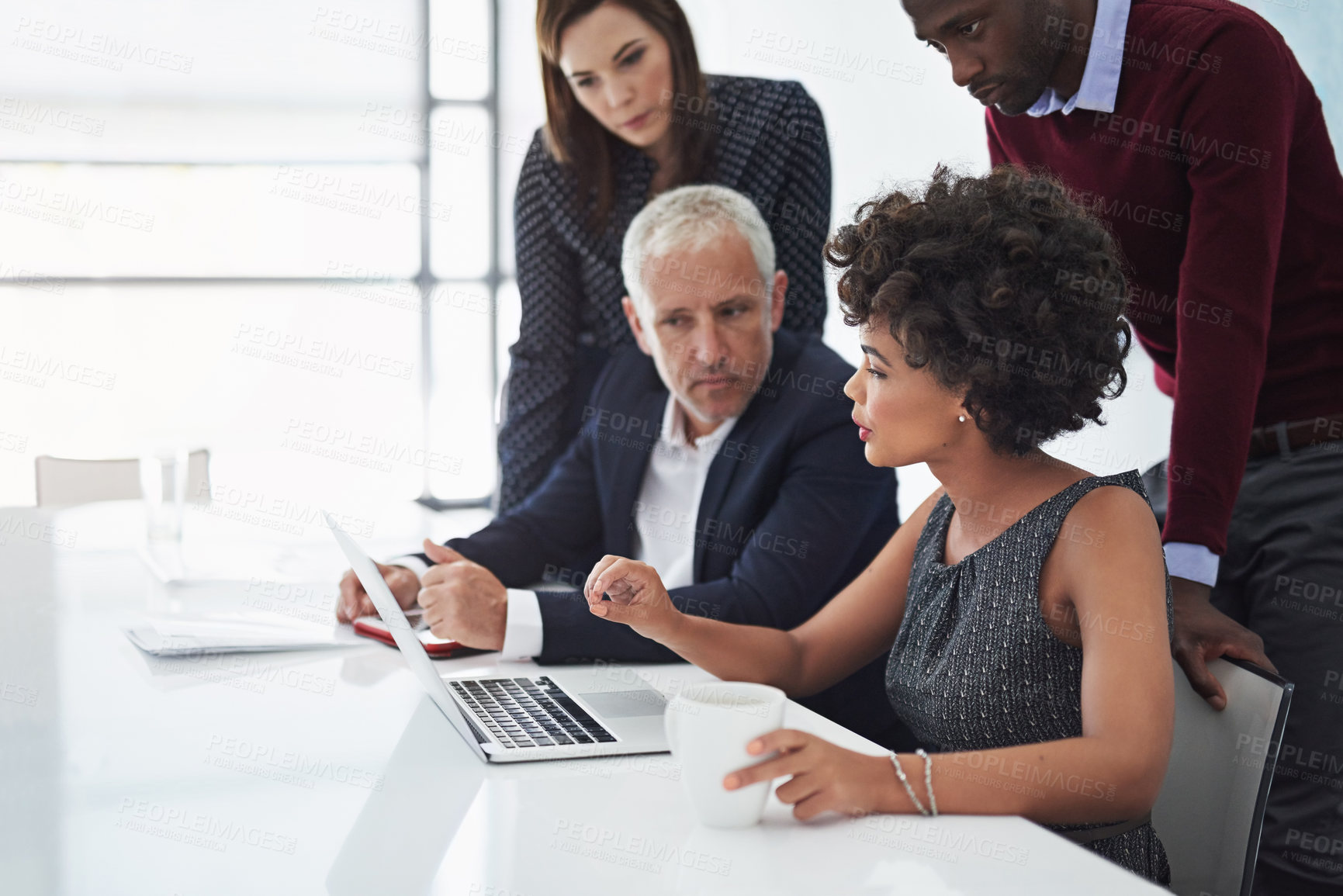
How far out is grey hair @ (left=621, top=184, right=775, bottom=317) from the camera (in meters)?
1.85

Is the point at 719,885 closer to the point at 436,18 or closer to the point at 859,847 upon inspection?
the point at 859,847

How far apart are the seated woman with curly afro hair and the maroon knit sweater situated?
0.67 ft

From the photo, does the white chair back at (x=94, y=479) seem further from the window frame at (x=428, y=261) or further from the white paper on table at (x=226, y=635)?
the window frame at (x=428, y=261)

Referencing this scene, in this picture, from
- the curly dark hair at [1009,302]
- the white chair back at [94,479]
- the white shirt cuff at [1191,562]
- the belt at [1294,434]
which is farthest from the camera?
the white chair back at [94,479]

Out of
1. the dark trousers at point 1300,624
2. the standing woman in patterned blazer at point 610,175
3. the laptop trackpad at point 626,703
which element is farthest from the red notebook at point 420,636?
the dark trousers at point 1300,624

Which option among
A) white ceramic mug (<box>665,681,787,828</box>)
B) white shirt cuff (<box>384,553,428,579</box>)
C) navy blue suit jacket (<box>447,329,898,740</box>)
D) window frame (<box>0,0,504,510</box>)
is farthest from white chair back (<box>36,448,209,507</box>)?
window frame (<box>0,0,504,510</box>)

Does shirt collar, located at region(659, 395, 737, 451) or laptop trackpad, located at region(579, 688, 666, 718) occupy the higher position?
shirt collar, located at region(659, 395, 737, 451)

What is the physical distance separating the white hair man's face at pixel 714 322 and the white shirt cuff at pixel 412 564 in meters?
0.49

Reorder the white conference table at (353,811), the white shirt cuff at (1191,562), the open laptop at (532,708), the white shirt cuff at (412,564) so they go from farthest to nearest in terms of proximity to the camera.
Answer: the white shirt cuff at (412,564) → the white shirt cuff at (1191,562) → the open laptop at (532,708) → the white conference table at (353,811)

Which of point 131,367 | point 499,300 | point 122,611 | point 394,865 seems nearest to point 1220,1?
point 394,865

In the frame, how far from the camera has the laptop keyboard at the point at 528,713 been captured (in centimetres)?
114

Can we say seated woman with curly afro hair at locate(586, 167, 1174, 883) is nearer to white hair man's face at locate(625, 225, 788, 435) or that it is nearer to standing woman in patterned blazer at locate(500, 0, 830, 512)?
white hair man's face at locate(625, 225, 788, 435)

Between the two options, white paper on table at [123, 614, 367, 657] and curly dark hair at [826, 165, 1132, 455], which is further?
white paper on table at [123, 614, 367, 657]

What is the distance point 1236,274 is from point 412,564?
1.20 meters
